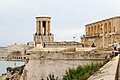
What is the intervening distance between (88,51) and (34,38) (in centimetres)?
1241

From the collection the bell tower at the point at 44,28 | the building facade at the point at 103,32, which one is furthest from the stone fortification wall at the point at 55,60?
the building facade at the point at 103,32

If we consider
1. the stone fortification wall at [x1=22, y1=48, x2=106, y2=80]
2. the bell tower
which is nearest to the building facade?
the bell tower

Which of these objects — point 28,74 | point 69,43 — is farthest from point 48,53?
point 69,43

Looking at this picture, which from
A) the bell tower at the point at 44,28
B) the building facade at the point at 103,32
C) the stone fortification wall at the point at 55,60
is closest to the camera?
the stone fortification wall at the point at 55,60

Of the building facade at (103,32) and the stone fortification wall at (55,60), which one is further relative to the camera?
the building facade at (103,32)

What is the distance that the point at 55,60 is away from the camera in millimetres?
23219

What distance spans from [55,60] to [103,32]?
22421mm

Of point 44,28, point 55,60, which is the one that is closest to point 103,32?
point 44,28

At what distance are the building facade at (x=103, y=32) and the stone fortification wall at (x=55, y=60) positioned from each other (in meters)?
14.1

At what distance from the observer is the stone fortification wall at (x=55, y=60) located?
72.6ft

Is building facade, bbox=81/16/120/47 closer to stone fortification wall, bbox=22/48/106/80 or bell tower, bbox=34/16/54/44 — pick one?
bell tower, bbox=34/16/54/44

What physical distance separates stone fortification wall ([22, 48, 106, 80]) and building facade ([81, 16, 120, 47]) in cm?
1409

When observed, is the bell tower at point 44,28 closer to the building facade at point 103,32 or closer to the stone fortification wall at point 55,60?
the building facade at point 103,32

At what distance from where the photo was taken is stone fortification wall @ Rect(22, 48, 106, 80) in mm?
22125
